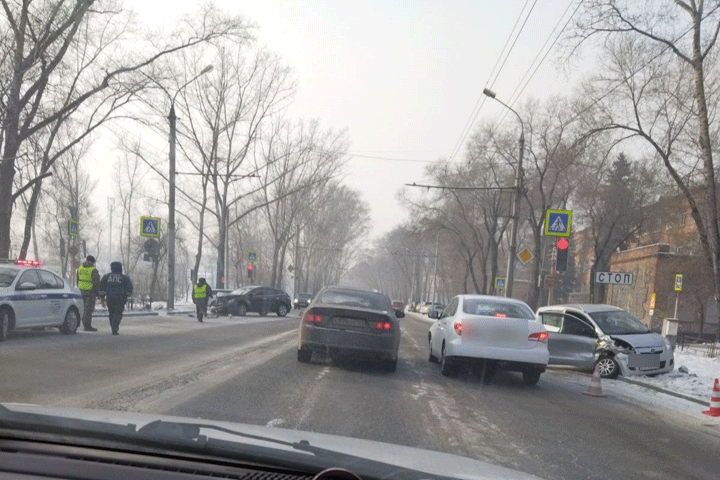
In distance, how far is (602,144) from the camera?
23984 mm

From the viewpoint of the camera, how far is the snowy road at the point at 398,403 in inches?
265

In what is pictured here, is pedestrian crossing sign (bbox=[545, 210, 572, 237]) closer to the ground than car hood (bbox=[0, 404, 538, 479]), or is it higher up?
higher up

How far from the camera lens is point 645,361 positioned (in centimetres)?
1448

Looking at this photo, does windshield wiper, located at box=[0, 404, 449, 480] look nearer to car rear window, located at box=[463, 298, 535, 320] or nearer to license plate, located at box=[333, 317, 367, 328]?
license plate, located at box=[333, 317, 367, 328]

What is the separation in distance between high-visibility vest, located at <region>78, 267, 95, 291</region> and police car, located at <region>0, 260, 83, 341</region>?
4.01ft

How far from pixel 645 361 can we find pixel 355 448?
12738 millimetres

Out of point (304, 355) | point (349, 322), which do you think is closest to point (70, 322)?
point (304, 355)

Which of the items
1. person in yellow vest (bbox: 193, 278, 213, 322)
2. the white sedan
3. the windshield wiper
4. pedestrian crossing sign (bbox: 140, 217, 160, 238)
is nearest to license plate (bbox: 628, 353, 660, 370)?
the white sedan

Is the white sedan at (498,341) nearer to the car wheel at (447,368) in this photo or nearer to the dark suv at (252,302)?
the car wheel at (447,368)

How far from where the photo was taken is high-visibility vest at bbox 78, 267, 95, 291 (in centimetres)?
1727

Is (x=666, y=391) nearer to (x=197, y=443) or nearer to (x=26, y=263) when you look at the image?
(x=197, y=443)

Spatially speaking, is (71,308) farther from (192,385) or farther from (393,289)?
(393,289)

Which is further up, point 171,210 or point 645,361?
point 171,210

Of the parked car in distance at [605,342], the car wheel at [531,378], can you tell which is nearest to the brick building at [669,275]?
the parked car in distance at [605,342]
